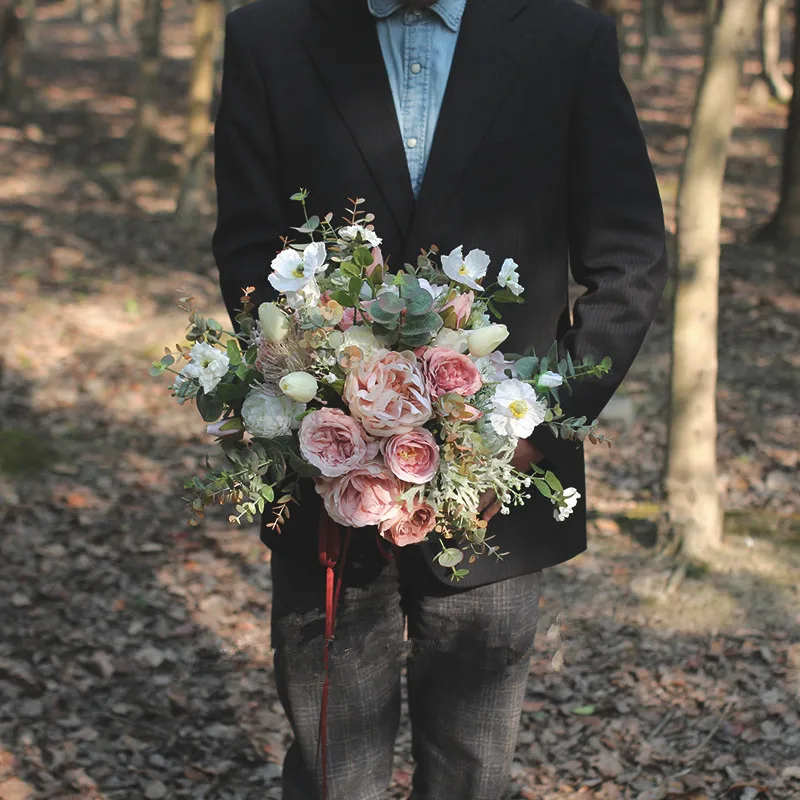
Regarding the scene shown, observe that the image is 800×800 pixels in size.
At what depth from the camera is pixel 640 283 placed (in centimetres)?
237

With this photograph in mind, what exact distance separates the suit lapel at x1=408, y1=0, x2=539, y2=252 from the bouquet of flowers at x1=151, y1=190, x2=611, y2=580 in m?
0.34

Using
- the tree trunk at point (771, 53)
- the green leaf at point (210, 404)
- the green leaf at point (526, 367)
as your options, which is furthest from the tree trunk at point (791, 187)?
the tree trunk at point (771, 53)

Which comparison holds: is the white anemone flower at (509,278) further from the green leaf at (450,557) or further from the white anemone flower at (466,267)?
the green leaf at (450,557)

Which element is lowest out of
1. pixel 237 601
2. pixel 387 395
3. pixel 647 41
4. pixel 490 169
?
pixel 237 601

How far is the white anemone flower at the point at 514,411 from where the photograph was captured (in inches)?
77.2

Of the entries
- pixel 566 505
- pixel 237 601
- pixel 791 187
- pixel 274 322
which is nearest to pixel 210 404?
pixel 274 322

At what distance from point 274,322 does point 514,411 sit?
0.47 m

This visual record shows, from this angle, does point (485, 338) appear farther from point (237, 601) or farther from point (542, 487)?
point (237, 601)

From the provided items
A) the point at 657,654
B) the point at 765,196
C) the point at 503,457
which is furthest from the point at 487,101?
the point at 765,196

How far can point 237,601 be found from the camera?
205 inches

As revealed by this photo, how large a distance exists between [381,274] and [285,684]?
112cm

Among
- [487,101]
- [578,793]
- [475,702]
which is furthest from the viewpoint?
[578,793]

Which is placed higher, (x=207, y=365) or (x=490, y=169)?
(x=490, y=169)

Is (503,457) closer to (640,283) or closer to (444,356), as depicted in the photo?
(444,356)
